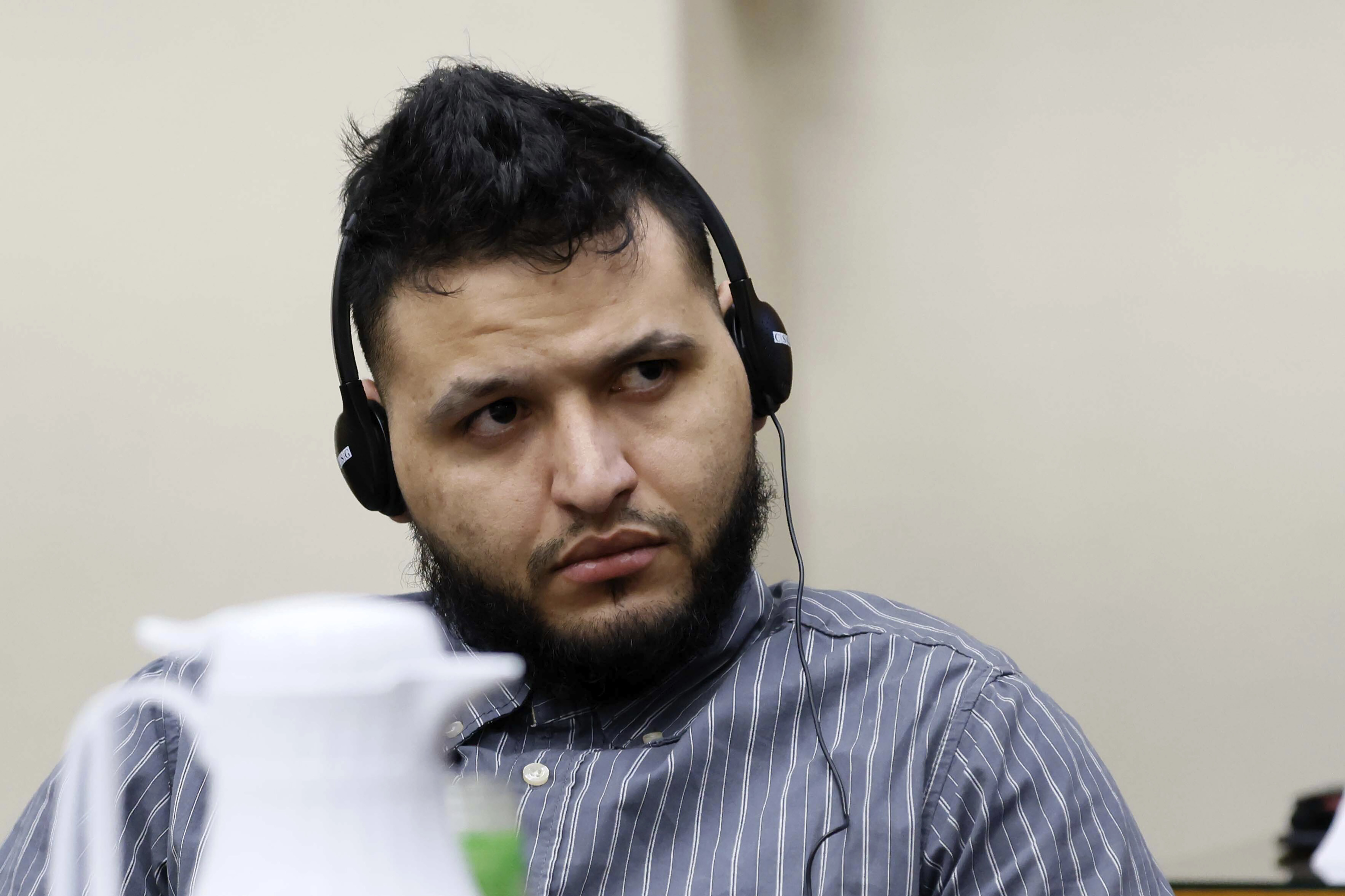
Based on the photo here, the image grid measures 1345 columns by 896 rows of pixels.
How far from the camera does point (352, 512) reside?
132 centimetres

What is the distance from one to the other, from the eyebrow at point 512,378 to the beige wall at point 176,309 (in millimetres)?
529

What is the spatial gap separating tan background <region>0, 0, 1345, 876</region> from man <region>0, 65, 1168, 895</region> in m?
0.46

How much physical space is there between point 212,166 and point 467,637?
0.74 m

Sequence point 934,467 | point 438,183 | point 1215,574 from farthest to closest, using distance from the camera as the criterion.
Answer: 1. point 934,467
2. point 1215,574
3. point 438,183

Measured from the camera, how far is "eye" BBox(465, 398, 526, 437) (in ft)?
2.60

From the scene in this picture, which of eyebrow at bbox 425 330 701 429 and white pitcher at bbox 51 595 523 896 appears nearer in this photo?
white pitcher at bbox 51 595 523 896

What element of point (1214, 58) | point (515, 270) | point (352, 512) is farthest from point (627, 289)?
point (1214, 58)

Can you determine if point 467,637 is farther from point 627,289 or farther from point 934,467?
point 934,467

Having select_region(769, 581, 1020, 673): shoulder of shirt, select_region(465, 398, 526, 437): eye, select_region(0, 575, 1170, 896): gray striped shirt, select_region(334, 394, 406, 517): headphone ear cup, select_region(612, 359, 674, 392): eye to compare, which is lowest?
select_region(0, 575, 1170, 896): gray striped shirt

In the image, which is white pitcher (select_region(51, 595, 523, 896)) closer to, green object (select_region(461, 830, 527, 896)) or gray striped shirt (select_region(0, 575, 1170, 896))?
green object (select_region(461, 830, 527, 896))

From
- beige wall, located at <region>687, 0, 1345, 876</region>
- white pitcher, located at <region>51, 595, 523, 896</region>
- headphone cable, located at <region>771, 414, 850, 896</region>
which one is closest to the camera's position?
white pitcher, located at <region>51, 595, 523, 896</region>

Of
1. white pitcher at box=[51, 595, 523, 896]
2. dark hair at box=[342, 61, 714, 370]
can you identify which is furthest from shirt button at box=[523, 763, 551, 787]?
white pitcher at box=[51, 595, 523, 896]

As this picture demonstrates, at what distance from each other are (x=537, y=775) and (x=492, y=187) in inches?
15.3

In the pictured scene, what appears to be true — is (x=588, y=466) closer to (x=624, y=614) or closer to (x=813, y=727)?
(x=624, y=614)
